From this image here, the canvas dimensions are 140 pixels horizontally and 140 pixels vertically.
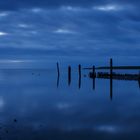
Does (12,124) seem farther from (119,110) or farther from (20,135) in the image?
(119,110)

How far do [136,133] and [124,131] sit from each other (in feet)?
2.02

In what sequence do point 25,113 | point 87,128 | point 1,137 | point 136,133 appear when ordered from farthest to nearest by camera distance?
point 25,113, point 87,128, point 136,133, point 1,137

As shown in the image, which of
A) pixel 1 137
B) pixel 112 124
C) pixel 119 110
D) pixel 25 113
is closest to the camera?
pixel 1 137

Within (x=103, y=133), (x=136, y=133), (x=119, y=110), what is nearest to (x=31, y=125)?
(x=103, y=133)

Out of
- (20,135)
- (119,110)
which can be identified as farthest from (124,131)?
(119,110)

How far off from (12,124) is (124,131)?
531 cm

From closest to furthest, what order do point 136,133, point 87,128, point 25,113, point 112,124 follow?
point 136,133 < point 87,128 < point 112,124 < point 25,113

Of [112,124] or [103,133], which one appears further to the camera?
[112,124]

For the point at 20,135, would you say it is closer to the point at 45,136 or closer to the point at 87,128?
the point at 45,136

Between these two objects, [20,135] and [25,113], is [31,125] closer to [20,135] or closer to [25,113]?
[20,135]

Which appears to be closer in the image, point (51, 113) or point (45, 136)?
point (45, 136)

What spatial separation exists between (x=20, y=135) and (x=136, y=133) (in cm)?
486

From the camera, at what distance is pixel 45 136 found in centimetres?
1282

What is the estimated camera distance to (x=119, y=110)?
69.3ft
